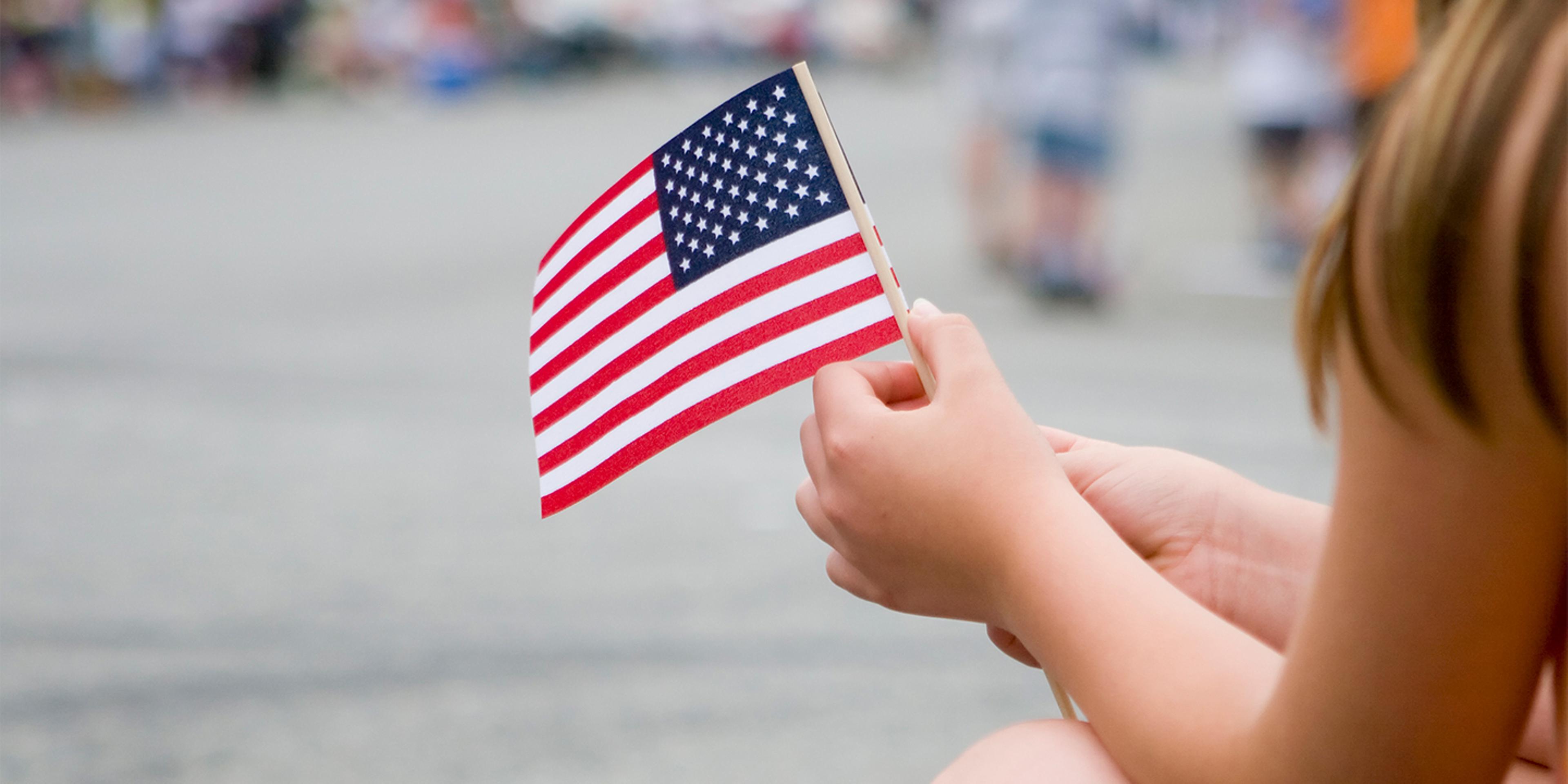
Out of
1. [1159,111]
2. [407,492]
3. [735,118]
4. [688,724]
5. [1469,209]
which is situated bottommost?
[688,724]

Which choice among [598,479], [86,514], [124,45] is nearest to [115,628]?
[86,514]

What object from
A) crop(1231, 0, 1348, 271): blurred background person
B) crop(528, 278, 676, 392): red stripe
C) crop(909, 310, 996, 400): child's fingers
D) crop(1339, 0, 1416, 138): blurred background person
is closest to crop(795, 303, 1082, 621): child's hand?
crop(909, 310, 996, 400): child's fingers

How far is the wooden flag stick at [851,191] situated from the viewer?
4.39ft

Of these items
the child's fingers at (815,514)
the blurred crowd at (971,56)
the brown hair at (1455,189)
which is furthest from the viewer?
the blurred crowd at (971,56)

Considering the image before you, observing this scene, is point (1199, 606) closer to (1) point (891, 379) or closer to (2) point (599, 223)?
(1) point (891, 379)

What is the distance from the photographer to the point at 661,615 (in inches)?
125

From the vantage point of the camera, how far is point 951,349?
118 cm

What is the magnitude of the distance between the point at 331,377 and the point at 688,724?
9.65ft

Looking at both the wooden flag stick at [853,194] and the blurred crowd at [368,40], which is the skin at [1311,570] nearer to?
the wooden flag stick at [853,194]

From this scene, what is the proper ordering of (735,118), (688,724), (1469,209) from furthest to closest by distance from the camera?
(688,724) < (735,118) < (1469,209)

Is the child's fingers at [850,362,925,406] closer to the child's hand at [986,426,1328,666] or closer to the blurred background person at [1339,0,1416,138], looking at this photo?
the child's hand at [986,426,1328,666]

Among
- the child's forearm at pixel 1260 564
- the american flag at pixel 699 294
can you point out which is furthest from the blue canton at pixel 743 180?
the child's forearm at pixel 1260 564

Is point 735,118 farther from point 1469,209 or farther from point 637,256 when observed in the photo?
point 1469,209

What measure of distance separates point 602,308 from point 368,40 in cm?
1928
